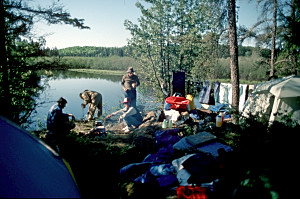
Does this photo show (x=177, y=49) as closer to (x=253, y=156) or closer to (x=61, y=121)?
(x=61, y=121)

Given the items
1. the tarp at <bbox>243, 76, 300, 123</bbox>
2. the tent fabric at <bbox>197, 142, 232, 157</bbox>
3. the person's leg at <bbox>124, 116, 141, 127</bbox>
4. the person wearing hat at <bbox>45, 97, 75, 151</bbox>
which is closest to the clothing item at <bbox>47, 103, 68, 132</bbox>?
the person wearing hat at <bbox>45, 97, 75, 151</bbox>

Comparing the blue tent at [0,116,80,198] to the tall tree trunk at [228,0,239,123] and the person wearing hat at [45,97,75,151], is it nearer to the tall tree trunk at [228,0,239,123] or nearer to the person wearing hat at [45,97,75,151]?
the person wearing hat at [45,97,75,151]

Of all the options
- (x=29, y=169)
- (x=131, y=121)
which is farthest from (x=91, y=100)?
(x=29, y=169)

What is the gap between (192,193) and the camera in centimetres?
227

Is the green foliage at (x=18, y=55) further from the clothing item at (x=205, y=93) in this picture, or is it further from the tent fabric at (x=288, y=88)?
the clothing item at (x=205, y=93)

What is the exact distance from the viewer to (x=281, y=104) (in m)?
5.27

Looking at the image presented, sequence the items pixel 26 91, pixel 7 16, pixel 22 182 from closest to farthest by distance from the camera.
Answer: pixel 22 182 < pixel 7 16 < pixel 26 91

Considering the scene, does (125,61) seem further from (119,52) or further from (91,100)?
(119,52)

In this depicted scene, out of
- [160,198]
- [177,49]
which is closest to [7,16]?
[160,198]

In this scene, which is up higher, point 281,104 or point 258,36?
point 258,36

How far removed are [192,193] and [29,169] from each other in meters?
1.90

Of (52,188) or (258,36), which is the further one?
(258,36)

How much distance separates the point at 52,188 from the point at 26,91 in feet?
13.9

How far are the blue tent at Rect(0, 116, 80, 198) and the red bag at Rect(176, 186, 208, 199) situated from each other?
1.29m
